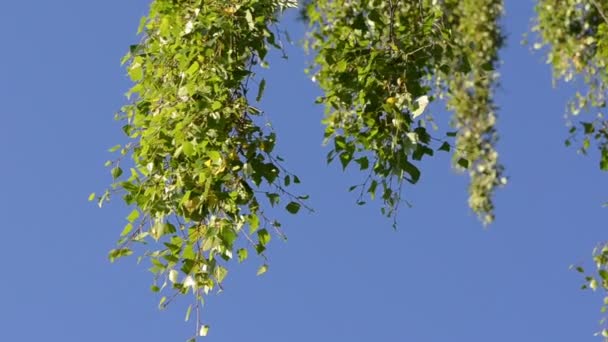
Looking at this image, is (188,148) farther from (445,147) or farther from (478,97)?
(478,97)

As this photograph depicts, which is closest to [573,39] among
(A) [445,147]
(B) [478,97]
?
(B) [478,97]

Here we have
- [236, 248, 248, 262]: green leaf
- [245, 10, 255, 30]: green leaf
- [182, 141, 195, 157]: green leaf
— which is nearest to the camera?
[182, 141, 195, 157]: green leaf

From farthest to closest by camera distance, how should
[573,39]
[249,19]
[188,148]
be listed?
1. [573,39]
2. [249,19]
3. [188,148]

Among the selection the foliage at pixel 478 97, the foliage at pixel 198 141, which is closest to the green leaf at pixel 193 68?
the foliage at pixel 198 141

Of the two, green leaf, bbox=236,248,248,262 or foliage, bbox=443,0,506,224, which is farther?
foliage, bbox=443,0,506,224

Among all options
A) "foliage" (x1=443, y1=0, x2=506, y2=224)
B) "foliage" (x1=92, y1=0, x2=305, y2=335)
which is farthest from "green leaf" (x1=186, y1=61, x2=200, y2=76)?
"foliage" (x1=443, y1=0, x2=506, y2=224)

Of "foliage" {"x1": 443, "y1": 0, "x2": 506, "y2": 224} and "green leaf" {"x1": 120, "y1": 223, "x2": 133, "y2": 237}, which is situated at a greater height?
"foliage" {"x1": 443, "y1": 0, "x2": 506, "y2": 224}

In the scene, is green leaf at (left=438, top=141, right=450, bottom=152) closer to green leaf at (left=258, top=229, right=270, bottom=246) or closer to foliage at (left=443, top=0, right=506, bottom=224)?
green leaf at (left=258, top=229, right=270, bottom=246)

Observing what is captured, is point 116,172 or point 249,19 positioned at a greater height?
point 249,19

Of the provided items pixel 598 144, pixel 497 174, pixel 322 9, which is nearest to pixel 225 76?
pixel 598 144

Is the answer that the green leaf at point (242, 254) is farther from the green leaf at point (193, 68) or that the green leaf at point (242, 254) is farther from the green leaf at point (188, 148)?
the green leaf at point (193, 68)

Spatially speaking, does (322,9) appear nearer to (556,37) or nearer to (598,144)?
(556,37)

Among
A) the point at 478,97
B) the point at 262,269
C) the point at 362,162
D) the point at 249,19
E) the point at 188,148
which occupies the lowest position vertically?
the point at 262,269

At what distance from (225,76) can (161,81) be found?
0.75 feet
